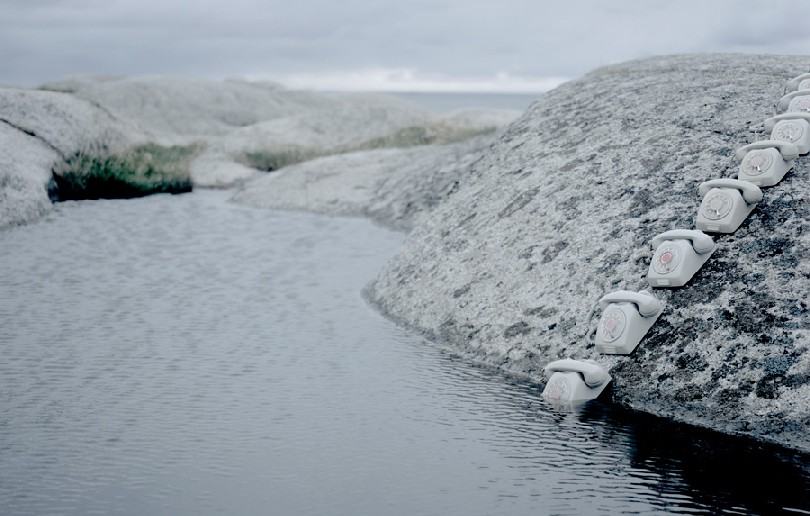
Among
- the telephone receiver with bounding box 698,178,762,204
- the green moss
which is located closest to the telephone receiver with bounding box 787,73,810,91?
the telephone receiver with bounding box 698,178,762,204

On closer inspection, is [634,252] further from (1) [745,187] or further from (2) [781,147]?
(2) [781,147]

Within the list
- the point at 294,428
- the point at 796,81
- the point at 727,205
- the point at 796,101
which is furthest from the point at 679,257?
the point at 796,81

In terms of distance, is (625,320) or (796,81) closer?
(625,320)

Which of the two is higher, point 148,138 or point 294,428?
point 294,428

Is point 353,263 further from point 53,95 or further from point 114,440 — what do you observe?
point 53,95

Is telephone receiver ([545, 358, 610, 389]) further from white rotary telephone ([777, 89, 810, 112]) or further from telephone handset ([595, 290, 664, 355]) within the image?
white rotary telephone ([777, 89, 810, 112])

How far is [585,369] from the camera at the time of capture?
735 centimetres

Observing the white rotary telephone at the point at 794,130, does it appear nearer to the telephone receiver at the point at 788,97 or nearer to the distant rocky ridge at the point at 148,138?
the telephone receiver at the point at 788,97

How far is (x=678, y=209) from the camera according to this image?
8.59 metres

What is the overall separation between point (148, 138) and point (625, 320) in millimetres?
24767

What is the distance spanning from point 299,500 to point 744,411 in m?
2.93

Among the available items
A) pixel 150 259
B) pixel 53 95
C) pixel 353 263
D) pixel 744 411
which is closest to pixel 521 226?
pixel 744 411

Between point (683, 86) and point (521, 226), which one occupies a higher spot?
point (683, 86)

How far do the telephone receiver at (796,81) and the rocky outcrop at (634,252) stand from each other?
224 mm
